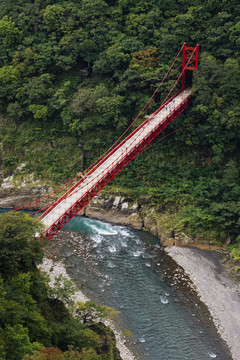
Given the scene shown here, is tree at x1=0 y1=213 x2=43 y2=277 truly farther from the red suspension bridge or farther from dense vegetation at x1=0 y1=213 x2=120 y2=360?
the red suspension bridge

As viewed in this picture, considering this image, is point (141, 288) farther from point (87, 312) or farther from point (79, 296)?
point (87, 312)

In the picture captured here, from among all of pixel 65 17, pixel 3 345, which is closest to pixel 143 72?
pixel 65 17

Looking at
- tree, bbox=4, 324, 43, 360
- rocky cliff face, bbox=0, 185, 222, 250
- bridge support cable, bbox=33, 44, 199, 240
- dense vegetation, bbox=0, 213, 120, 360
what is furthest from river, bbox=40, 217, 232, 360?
tree, bbox=4, 324, 43, 360

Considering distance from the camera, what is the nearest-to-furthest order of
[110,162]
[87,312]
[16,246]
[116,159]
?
[16,246] < [87,312] < [116,159] < [110,162]

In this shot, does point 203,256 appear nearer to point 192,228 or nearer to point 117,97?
point 192,228

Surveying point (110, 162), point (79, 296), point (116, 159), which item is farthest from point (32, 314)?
point (110, 162)
